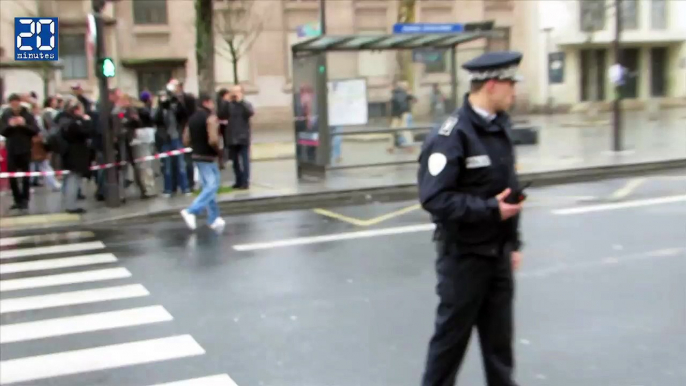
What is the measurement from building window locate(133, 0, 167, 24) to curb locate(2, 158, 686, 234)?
21966 mm

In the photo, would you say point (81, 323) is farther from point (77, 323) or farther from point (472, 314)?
point (472, 314)

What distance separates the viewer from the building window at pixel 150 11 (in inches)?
1355

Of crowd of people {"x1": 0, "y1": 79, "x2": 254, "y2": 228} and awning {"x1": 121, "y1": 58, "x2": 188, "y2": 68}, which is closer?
crowd of people {"x1": 0, "y1": 79, "x2": 254, "y2": 228}

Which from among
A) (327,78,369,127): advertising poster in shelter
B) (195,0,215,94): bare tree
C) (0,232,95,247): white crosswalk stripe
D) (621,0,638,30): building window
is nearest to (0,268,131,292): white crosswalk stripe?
(0,232,95,247): white crosswalk stripe

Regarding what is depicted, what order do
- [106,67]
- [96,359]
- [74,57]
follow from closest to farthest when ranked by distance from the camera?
[96,359]
[106,67]
[74,57]

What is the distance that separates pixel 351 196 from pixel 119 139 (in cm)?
404

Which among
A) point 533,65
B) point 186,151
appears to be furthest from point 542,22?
point 186,151

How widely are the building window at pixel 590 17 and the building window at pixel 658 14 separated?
14.9 ft

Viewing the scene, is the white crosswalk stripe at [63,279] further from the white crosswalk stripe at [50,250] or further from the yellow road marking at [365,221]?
the yellow road marking at [365,221]

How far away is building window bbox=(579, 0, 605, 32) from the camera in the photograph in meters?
33.4

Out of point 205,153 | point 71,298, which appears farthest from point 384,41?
point 71,298

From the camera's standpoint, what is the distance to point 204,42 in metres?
18.7

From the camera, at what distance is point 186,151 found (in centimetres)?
1525

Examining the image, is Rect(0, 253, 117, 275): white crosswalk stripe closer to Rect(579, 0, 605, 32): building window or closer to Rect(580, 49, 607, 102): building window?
Rect(579, 0, 605, 32): building window
